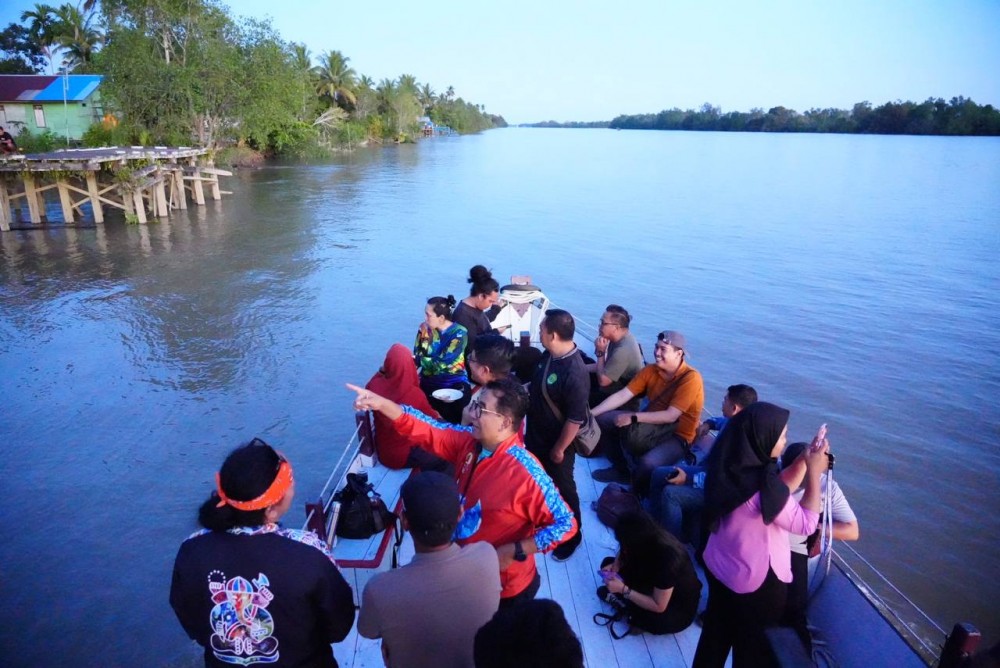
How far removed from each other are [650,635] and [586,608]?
396 mm

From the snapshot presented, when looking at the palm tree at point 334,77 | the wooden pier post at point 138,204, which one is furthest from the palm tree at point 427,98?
the wooden pier post at point 138,204

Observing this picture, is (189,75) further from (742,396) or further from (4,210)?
(742,396)

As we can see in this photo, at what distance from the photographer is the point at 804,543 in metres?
3.10

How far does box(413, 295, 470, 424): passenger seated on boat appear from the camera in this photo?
4.98 m

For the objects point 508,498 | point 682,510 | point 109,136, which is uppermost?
point 109,136

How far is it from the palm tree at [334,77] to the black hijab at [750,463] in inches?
2577

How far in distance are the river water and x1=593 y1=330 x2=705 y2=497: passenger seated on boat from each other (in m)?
3.54

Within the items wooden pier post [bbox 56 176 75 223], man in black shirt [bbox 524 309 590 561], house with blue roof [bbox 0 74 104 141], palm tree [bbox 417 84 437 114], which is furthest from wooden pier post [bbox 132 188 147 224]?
palm tree [bbox 417 84 437 114]

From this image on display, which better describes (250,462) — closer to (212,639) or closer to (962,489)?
(212,639)

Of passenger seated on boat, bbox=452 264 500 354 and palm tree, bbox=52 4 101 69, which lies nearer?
passenger seated on boat, bbox=452 264 500 354

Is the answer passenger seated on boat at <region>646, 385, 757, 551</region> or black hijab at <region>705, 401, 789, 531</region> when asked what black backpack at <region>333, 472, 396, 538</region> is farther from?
black hijab at <region>705, 401, 789, 531</region>

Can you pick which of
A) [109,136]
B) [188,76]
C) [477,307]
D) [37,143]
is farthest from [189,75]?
[477,307]

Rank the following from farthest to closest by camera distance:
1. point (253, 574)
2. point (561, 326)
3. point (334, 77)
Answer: point (334, 77)
point (561, 326)
point (253, 574)

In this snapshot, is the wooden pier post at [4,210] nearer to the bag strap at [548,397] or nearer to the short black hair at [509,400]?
the bag strap at [548,397]
